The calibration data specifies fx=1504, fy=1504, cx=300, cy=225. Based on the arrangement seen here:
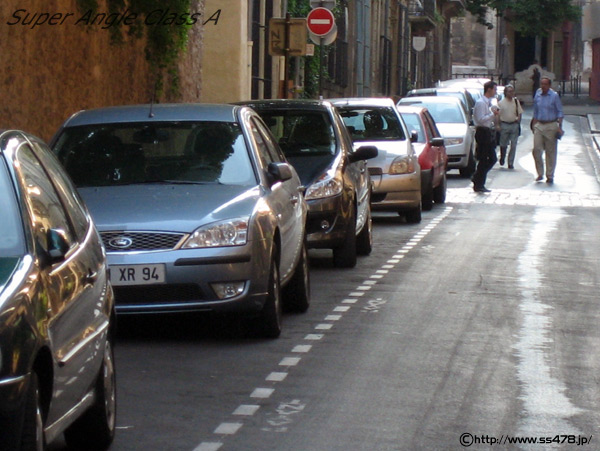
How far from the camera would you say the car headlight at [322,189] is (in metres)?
13.6

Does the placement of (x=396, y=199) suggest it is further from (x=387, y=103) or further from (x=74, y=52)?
(x=74, y=52)

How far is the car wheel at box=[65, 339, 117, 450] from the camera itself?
6336 mm

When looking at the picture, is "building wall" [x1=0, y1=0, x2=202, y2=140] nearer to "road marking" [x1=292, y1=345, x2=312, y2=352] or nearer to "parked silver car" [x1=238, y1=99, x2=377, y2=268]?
"parked silver car" [x1=238, y1=99, x2=377, y2=268]

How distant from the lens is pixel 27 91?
16.0 meters

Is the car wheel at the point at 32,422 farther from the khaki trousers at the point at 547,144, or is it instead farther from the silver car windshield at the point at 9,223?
the khaki trousers at the point at 547,144

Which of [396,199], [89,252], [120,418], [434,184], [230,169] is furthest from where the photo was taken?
[434,184]

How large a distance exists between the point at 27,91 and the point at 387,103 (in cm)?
583

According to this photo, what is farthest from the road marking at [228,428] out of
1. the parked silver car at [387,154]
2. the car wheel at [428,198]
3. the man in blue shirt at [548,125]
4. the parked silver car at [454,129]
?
the parked silver car at [454,129]

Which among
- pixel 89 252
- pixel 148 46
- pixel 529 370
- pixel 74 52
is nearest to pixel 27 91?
pixel 74 52

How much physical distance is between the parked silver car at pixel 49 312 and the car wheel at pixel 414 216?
1305cm

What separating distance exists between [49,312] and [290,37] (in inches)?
695

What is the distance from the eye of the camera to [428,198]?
21797 millimetres

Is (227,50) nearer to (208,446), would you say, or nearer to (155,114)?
(155,114)

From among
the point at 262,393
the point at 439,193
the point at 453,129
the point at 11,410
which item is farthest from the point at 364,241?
the point at 453,129
